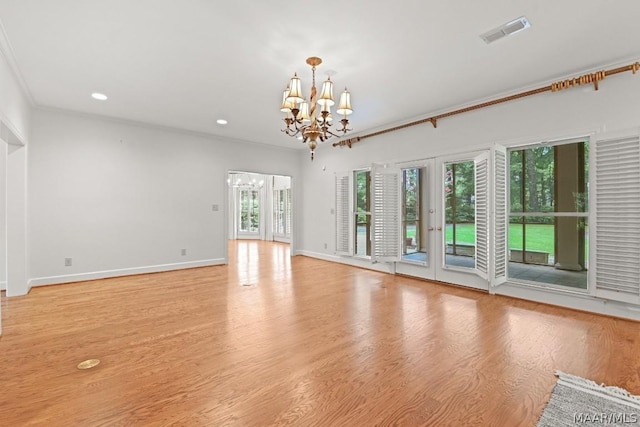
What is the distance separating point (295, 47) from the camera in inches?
117

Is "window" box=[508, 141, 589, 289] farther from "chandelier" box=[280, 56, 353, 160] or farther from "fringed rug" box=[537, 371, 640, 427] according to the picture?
"chandelier" box=[280, 56, 353, 160]

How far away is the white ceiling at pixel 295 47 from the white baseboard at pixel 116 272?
275 cm

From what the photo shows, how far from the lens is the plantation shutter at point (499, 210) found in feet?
13.6

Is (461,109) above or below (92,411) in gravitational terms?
above

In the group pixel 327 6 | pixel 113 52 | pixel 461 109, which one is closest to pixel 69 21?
pixel 113 52

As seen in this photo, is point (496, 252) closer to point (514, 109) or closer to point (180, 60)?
point (514, 109)

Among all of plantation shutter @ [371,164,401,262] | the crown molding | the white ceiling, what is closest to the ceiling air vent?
the white ceiling

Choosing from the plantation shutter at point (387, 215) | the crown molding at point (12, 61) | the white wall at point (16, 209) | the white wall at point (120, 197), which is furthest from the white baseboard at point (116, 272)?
the plantation shutter at point (387, 215)

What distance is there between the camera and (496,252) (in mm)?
4137

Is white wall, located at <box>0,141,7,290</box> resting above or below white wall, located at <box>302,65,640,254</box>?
below

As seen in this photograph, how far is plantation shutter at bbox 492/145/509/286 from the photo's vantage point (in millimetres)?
4137

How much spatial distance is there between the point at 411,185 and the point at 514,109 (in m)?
2.26

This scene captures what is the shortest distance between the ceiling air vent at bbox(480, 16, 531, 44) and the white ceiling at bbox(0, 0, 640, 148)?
0.18 feet

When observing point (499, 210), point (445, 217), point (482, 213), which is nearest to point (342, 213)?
point (445, 217)
